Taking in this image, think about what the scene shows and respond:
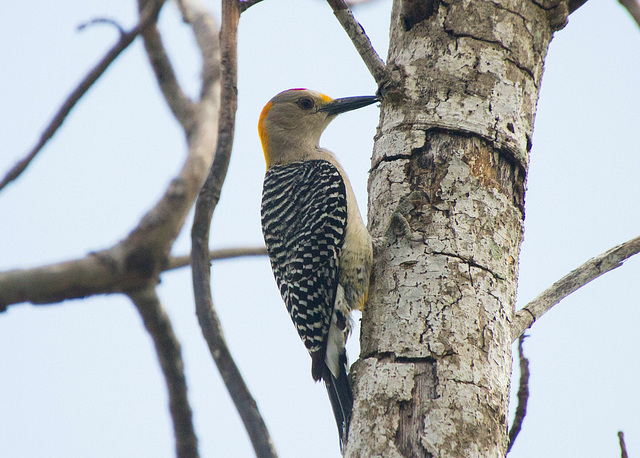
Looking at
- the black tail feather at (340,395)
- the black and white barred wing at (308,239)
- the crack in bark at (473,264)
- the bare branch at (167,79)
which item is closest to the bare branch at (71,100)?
the black and white barred wing at (308,239)

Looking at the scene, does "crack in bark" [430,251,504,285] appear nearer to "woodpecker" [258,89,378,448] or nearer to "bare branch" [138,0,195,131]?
"woodpecker" [258,89,378,448]

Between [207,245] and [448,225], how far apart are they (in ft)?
4.15

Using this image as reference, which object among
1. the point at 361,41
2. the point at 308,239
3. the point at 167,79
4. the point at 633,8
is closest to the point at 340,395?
the point at 308,239

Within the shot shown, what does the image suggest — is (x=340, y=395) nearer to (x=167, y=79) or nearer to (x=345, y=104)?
(x=345, y=104)

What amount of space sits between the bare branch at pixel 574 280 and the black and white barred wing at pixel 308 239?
1317 mm

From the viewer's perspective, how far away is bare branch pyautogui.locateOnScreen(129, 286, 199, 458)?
326 centimetres

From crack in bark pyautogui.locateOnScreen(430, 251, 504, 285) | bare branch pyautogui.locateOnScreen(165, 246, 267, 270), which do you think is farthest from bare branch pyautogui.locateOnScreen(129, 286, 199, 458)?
crack in bark pyautogui.locateOnScreen(430, 251, 504, 285)

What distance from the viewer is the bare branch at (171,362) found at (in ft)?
10.7

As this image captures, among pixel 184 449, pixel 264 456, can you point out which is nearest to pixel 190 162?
pixel 184 449

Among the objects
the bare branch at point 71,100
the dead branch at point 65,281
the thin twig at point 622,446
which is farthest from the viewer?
the bare branch at point 71,100

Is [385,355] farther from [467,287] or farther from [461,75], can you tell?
[461,75]

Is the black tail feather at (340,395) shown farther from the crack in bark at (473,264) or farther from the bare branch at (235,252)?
the bare branch at (235,252)

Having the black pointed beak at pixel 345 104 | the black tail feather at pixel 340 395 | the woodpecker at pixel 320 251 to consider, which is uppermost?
the black pointed beak at pixel 345 104

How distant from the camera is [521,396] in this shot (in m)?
3.18
